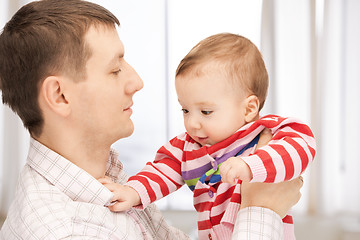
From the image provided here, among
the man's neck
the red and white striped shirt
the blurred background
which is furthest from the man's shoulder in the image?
the blurred background

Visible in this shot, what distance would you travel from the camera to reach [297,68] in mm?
3295

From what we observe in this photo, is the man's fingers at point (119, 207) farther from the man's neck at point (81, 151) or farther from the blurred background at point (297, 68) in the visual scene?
the blurred background at point (297, 68)

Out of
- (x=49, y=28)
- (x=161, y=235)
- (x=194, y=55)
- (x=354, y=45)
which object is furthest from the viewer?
(x=354, y=45)

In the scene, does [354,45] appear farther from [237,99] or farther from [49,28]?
[49,28]

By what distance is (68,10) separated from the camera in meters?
1.30

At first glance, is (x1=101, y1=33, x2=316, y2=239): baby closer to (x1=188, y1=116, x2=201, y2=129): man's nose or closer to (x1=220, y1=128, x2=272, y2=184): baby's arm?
(x1=188, y1=116, x2=201, y2=129): man's nose

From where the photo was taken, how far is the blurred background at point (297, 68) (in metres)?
3.26

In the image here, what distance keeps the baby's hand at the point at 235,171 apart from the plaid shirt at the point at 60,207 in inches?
11.4

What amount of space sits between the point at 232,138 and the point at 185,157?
0.17 meters

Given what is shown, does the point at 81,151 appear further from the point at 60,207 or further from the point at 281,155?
the point at 281,155

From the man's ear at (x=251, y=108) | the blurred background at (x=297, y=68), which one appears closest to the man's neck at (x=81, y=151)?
the man's ear at (x=251, y=108)

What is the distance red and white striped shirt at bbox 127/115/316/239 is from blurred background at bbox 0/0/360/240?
6.15ft

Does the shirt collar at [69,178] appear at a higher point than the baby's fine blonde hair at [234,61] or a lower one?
lower

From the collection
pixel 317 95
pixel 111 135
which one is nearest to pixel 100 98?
pixel 111 135
